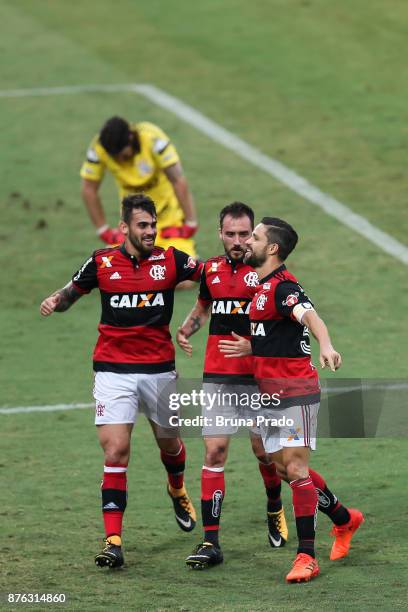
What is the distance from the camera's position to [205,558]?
30.5 feet

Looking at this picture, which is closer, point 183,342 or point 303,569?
point 303,569

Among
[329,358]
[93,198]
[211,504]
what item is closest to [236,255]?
[329,358]

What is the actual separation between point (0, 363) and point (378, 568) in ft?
21.2

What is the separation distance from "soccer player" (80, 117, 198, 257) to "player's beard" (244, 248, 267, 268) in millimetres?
6075

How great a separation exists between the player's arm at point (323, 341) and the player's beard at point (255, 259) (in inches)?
24.8

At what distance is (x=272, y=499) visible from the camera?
9.91 metres

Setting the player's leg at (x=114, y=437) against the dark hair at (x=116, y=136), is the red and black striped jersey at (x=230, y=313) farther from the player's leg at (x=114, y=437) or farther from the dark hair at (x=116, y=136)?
the dark hair at (x=116, y=136)

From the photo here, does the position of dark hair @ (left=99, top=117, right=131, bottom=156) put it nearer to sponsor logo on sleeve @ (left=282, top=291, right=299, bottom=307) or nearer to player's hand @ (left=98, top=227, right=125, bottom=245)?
player's hand @ (left=98, top=227, right=125, bottom=245)

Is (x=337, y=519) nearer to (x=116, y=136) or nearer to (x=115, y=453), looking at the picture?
(x=115, y=453)

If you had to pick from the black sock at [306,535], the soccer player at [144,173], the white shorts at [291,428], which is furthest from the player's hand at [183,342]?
the soccer player at [144,173]

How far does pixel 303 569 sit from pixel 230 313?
1.82m

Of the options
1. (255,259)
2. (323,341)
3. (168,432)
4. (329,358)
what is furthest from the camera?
(168,432)

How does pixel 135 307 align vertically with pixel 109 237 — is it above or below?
below

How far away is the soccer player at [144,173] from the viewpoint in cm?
1529
